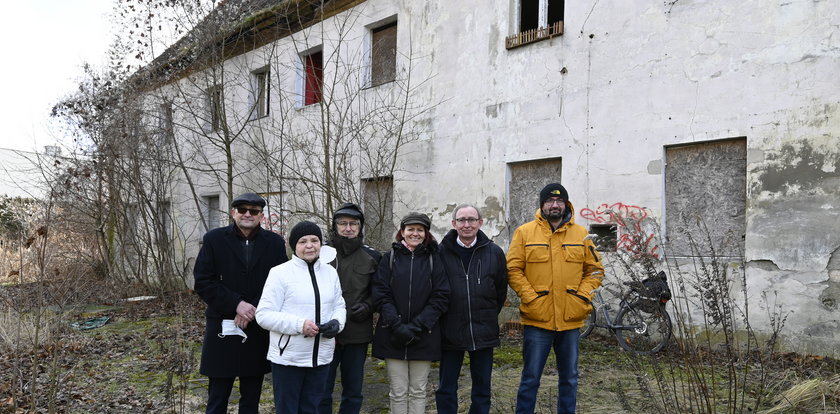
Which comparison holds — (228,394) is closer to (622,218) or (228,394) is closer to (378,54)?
(622,218)

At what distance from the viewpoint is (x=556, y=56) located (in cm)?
811

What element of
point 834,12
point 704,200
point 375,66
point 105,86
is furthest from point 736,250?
point 105,86

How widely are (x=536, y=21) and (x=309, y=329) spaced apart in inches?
266

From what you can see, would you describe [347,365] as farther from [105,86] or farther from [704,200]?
[105,86]

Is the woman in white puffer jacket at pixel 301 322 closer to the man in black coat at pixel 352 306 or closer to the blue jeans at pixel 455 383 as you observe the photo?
the man in black coat at pixel 352 306

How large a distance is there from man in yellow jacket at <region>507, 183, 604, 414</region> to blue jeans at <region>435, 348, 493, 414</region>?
0.89ft

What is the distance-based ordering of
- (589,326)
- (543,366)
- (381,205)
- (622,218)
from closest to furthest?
(543,366)
(622,218)
(589,326)
(381,205)

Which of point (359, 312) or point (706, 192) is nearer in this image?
point (359, 312)

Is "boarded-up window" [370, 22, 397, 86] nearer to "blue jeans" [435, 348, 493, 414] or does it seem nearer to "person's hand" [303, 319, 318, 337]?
"blue jeans" [435, 348, 493, 414]

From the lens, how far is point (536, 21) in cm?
878

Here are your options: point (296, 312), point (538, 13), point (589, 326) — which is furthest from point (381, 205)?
point (296, 312)

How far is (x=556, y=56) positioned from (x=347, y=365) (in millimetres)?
5674

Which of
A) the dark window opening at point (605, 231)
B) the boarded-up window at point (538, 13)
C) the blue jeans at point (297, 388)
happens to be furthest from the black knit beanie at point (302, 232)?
the boarded-up window at point (538, 13)

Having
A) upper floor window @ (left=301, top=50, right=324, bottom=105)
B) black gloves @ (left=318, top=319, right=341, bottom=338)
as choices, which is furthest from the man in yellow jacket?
upper floor window @ (left=301, top=50, right=324, bottom=105)
